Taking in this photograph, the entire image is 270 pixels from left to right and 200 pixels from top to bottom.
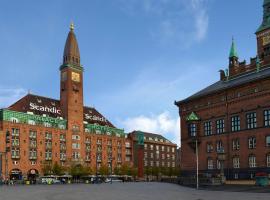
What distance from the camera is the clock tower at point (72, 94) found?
139625 mm

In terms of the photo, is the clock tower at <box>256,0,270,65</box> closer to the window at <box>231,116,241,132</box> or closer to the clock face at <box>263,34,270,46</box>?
the clock face at <box>263,34,270,46</box>

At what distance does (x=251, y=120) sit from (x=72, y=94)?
77.8 m

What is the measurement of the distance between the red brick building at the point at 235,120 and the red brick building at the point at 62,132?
2020 inches

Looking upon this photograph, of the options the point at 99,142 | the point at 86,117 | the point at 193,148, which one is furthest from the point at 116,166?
the point at 193,148

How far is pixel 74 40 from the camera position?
5620 inches

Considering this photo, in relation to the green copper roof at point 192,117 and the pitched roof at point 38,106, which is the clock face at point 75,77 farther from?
the green copper roof at point 192,117

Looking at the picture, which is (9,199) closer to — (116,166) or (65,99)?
(65,99)

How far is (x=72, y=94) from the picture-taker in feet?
465

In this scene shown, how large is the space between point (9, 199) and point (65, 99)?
104 m

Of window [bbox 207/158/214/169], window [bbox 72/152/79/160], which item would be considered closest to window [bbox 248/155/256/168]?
window [bbox 207/158/214/169]

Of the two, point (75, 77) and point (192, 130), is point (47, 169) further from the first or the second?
point (192, 130)

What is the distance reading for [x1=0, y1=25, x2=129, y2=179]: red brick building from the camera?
121812mm

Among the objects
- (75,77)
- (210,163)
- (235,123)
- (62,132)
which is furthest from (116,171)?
(235,123)

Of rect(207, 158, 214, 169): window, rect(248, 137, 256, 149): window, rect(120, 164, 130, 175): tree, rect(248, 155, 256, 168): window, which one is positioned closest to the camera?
rect(248, 155, 256, 168): window
